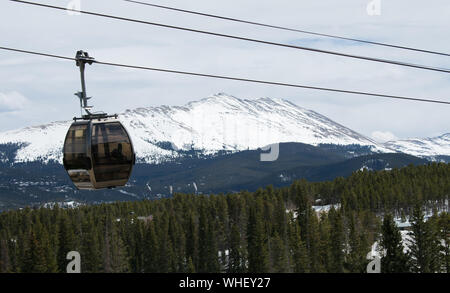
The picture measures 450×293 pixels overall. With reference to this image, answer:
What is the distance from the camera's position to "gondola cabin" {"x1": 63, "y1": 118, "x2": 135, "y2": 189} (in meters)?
23.6

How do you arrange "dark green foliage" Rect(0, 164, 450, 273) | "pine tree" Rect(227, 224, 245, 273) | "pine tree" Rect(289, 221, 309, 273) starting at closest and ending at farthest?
"dark green foliage" Rect(0, 164, 450, 273) < "pine tree" Rect(289, 221, 309, 273) < "pine tree" Rect(227, 224, 245, 273)

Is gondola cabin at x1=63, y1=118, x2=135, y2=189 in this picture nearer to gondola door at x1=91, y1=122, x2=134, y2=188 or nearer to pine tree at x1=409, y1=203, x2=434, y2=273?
gondola door at x1=91, y1=122, x2=134, y2=188

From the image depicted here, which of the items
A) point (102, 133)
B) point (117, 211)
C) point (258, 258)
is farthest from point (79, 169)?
point (117, 211)

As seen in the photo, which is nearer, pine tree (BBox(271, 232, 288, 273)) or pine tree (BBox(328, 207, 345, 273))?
pine tree (BBox(328, 207, 345, 273))

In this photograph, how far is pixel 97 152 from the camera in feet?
77.8

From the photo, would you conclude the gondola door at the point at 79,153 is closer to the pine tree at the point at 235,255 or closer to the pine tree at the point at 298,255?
the pine tree at the point at 298,255

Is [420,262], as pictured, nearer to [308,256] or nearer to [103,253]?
[308,256]

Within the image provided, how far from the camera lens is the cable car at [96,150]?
23641 mm

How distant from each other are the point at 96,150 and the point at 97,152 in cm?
9

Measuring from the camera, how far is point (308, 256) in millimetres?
118312

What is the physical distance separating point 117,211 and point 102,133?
17816 centimetres

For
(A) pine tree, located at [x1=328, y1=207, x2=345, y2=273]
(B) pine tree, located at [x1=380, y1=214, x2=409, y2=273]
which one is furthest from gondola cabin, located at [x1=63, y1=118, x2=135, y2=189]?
(A) pine tree, located at [x1=328, y1=207, x2=345, y2=273]

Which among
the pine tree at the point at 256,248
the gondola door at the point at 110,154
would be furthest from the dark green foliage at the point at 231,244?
the gondola door at the point at 110,154
